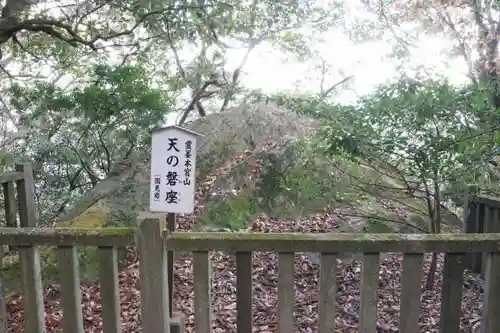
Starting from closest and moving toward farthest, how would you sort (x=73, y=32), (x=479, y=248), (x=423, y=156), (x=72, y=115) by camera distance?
(x=479, y=248) < (x=423, y=156) < (x=73, y=32) < (x=72, y=115)

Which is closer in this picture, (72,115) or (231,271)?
(231,271)

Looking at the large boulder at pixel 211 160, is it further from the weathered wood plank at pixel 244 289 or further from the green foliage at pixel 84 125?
the weathered wood plank at pixel 244 289

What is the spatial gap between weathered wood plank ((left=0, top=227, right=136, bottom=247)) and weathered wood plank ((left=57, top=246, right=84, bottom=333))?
0.20 ft

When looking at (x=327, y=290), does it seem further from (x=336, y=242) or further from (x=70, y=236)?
(x=70, y=236)

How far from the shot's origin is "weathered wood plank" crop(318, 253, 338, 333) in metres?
2.11

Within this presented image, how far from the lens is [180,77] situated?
29.0 ft

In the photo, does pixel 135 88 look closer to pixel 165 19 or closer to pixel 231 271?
pixel 165 19

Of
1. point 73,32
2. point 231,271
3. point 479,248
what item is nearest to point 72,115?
point 73,32

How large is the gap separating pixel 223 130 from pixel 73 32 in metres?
2.44

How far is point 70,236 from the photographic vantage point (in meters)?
2.16

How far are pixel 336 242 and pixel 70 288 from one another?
1.36 metres

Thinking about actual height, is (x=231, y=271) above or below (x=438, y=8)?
below

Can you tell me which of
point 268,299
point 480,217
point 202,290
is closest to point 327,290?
point 202,290

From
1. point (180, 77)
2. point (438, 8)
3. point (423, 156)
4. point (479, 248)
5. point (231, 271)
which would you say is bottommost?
point (231, 271)
